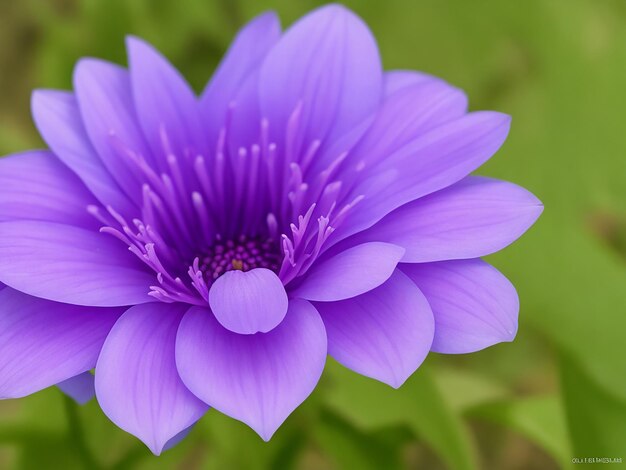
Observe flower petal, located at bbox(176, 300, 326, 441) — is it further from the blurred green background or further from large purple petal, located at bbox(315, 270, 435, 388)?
the blurred green background

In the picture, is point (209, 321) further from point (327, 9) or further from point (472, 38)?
point (472, 38)

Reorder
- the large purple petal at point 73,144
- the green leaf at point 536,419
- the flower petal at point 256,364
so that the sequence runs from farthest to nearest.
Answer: the green leaf at point 536,419 → the large purple petal at point 73,144 → the flower petal at point 256,364

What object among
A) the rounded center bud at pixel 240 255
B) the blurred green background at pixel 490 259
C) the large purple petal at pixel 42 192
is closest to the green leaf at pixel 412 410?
the blurred green background at pixel 490 259

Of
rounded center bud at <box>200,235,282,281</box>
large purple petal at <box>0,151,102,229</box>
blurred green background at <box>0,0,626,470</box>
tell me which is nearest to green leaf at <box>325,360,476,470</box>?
blurred green background at <box>0,0,626,470</box>

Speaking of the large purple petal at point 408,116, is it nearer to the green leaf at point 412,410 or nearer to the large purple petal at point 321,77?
the large purple petal at point 321,77

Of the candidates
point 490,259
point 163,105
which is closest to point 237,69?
point 163,105

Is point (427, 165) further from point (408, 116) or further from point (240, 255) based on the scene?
point (240, 255)
